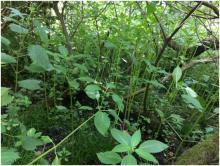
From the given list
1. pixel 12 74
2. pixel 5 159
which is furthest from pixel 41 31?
pixel 12 74

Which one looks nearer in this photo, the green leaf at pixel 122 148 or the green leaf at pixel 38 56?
the green leaf at pixel 122 148

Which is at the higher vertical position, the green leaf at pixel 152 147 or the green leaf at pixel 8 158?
the green leaf at pixel 152 147

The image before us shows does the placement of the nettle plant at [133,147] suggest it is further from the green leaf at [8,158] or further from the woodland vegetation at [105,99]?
the green leaf at [8,158]

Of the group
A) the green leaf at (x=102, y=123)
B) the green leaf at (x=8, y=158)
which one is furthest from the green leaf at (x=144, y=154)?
the green leaf at (x=8, y=158)

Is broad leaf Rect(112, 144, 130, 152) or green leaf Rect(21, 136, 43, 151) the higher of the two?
broad leaf Rect(112, 144, 130, 152)

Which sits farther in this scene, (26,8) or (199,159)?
(26,8)

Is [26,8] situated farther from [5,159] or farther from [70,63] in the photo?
[5,159]

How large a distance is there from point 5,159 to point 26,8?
1749 mm

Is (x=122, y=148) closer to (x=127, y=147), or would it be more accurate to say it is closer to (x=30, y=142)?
(x=127, y=147)

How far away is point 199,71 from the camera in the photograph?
2.53 meters

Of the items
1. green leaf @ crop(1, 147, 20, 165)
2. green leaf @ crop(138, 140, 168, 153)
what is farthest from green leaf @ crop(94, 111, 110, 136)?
green leaf @ crop(1, 147, 20, 165)

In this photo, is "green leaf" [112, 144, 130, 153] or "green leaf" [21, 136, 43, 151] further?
"green leaf" [21, 136, 43, 151]

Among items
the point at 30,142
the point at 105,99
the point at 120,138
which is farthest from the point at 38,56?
the point at 105,99

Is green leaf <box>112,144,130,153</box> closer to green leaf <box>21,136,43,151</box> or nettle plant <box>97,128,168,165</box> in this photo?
nettle plant <box>97,128,168,165</box>
